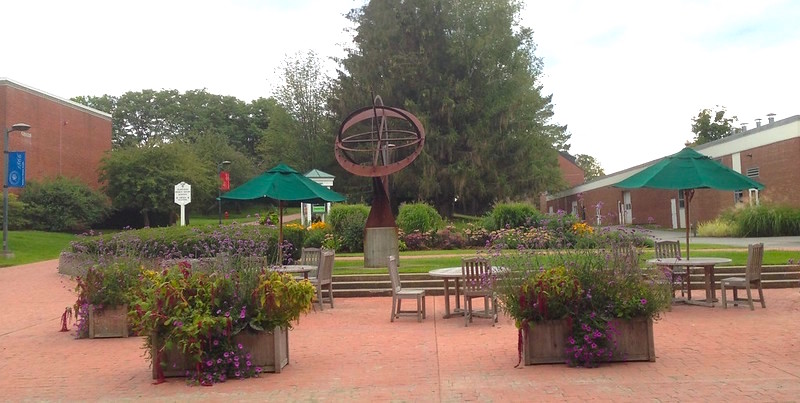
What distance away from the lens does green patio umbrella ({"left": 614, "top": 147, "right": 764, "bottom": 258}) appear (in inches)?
434

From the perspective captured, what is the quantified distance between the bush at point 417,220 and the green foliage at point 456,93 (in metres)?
12.7

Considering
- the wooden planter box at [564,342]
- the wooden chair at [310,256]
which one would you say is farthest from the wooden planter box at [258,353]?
the wooden chair at [310,256]

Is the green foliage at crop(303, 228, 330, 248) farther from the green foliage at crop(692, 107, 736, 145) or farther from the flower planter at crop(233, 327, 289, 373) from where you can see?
the green foliage at crop(692, 107, 736, 145)

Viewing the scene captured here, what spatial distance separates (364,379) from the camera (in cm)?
659

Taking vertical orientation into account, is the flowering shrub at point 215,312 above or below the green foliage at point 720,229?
below

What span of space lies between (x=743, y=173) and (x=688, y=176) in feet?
92.3

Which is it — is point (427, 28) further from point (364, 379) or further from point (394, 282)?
point (364, 379)

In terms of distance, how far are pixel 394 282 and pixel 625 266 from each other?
4.32m

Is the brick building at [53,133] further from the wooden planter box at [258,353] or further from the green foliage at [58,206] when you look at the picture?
the wooden planter box at [258,353]

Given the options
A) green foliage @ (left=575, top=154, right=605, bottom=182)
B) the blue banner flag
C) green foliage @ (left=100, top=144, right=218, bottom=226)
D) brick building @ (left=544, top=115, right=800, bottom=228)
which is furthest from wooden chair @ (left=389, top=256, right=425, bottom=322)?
green foliage @ (left=575, top=154, right=605, bottom=182)

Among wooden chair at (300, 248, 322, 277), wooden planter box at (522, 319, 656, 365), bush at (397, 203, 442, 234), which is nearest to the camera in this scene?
wooden planter box at (522, 319, 656, 365)

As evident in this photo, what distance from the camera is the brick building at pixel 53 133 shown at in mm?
40375

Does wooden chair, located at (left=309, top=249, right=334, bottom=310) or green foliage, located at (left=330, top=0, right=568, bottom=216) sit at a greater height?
green foliage, located at (left=330, top=0, right=568, bottom=216)

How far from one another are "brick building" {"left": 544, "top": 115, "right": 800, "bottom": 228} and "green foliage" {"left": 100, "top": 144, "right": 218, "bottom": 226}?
79.8 feet
